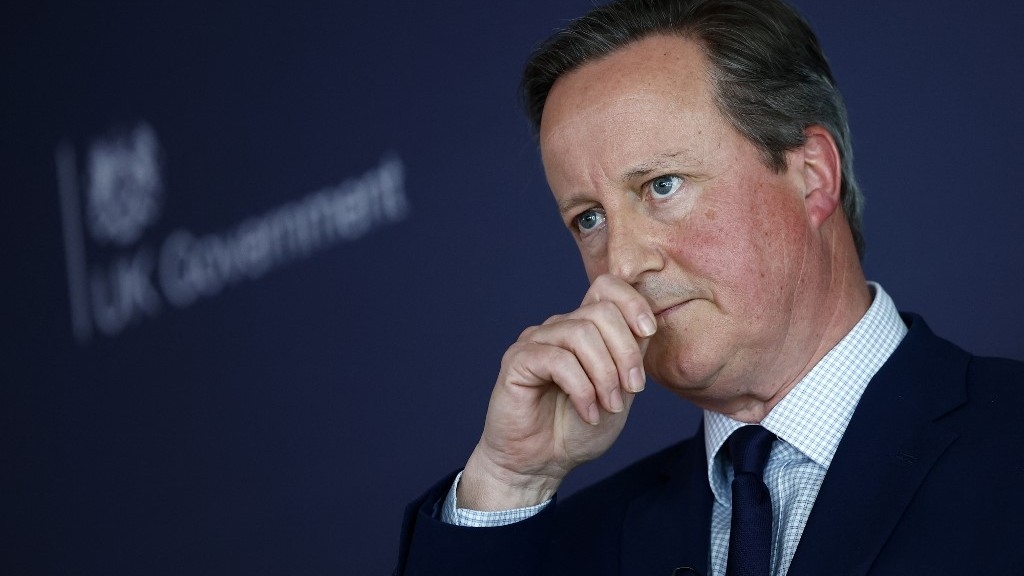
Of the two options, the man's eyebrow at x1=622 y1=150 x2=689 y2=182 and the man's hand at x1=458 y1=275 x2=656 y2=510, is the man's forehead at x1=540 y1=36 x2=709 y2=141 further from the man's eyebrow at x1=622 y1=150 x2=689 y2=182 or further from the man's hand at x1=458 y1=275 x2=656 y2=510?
the man's hand at x1=458 y1=275 x2=656 y2=510

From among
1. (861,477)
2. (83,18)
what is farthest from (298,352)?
(861,477)

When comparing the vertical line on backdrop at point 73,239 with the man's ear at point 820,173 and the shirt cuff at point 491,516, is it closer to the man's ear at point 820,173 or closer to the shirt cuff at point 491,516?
the shirt cuff at point 491,516

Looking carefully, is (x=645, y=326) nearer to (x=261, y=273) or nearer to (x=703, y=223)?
(x=703, y=223)

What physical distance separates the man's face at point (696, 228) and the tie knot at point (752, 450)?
53mm

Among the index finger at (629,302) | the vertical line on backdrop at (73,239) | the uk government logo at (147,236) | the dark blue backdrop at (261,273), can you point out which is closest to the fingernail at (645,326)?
the index finger at (629,302)

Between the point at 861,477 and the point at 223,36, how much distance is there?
7.60ft

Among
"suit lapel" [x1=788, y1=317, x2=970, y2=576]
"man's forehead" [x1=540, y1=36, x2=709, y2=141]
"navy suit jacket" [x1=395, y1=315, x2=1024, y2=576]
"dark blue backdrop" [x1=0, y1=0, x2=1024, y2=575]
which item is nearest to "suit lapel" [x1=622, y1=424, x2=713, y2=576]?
"navy suit jacket" [x1=395, y1=315, x2=1024, y2=576]

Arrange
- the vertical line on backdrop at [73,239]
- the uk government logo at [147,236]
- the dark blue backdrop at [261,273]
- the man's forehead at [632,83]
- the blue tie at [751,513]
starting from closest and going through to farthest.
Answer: the blue tie at [751,513] < the man's forehead at [632,83] < the dark blue backdrop at [261,273] < the uk government logo at [147,236] < the vertical line on backdrop at [73,239]

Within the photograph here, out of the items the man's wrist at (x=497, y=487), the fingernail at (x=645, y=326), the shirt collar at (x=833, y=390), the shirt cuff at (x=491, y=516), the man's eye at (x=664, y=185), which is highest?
the man's eye at (x=664, y=185)

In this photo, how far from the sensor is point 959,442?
1.51 metres

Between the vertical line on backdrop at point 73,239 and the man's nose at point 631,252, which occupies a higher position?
the vertical line on backdrop at point 73,239

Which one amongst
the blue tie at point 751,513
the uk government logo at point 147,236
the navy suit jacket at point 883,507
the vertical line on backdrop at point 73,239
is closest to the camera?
the navy suit jacket at point 883,507

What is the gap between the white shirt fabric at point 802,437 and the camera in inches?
62.7

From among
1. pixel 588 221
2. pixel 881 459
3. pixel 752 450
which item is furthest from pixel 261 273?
pixel 881 459
